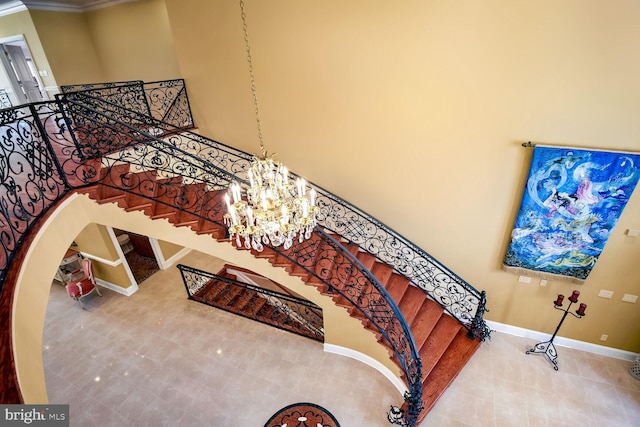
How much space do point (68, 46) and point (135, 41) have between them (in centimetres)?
171

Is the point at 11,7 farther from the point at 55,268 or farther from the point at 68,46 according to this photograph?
the point at 55,268

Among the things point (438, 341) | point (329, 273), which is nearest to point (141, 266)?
point (329, 273)

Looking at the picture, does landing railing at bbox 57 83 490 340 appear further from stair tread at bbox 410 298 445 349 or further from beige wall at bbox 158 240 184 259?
beige wall at bbox 158 240 184 259

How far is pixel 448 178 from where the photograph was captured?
185 inches

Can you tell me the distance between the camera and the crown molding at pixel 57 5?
638 cm

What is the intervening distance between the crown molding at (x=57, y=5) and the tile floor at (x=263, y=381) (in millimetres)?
6818

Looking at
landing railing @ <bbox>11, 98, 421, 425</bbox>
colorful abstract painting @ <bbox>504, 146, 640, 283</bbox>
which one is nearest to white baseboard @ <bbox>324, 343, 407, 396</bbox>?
landing railing @ <bbox>11, 98, 421, 425</bbox>

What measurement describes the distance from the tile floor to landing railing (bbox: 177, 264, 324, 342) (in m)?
0.22

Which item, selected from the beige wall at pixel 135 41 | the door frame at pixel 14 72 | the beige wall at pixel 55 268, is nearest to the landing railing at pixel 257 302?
the beige wall at pixel 55 268

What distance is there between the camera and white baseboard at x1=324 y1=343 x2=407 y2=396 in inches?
177

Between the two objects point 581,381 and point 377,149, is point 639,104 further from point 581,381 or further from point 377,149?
point 581,381

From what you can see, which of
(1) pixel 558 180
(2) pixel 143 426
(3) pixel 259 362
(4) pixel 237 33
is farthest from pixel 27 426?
(1) pixel 558 180

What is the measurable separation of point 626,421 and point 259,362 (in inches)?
208

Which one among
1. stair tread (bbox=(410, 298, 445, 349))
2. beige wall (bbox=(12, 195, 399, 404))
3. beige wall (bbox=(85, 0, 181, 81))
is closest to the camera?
beige wall (bbox=(12, 195, 399, 404))
